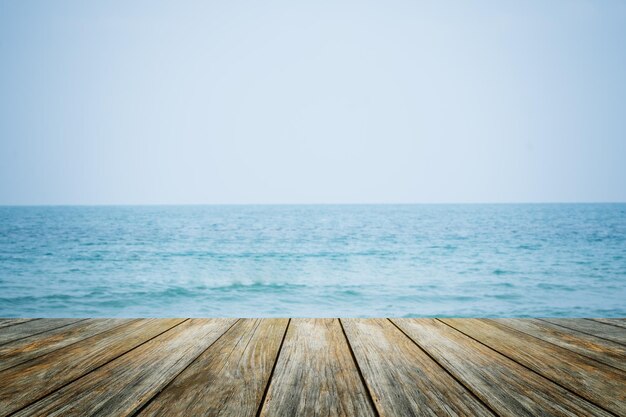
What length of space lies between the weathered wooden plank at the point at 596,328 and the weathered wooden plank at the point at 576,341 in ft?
0.16

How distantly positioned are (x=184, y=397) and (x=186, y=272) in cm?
1042

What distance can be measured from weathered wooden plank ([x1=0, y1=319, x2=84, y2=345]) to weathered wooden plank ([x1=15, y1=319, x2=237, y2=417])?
0.53 m

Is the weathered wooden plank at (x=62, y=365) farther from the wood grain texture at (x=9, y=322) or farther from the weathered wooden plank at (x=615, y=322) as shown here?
the weathered wooden plank at (x=615, y=322)

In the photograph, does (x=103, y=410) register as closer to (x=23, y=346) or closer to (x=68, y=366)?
(x=68, y=366)

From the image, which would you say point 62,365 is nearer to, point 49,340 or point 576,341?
point 49,340

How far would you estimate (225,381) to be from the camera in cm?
92

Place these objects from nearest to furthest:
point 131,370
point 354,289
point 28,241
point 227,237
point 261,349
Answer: point 131,370
point 261,349
point 354,289
point 28,241
point 227,237

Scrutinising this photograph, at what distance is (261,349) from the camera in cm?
120

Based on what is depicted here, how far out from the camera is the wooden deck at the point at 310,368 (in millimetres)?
793

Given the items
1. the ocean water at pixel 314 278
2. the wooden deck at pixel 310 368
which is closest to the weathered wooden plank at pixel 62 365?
the wooden deck at pixel 310 368

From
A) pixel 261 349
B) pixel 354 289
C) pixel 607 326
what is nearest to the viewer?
pixel 261 349

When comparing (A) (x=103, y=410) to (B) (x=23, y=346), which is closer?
(A) (x=103, y=410)

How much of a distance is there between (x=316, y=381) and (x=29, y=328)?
131cm

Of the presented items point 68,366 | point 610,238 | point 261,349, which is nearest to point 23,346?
point 68,366
